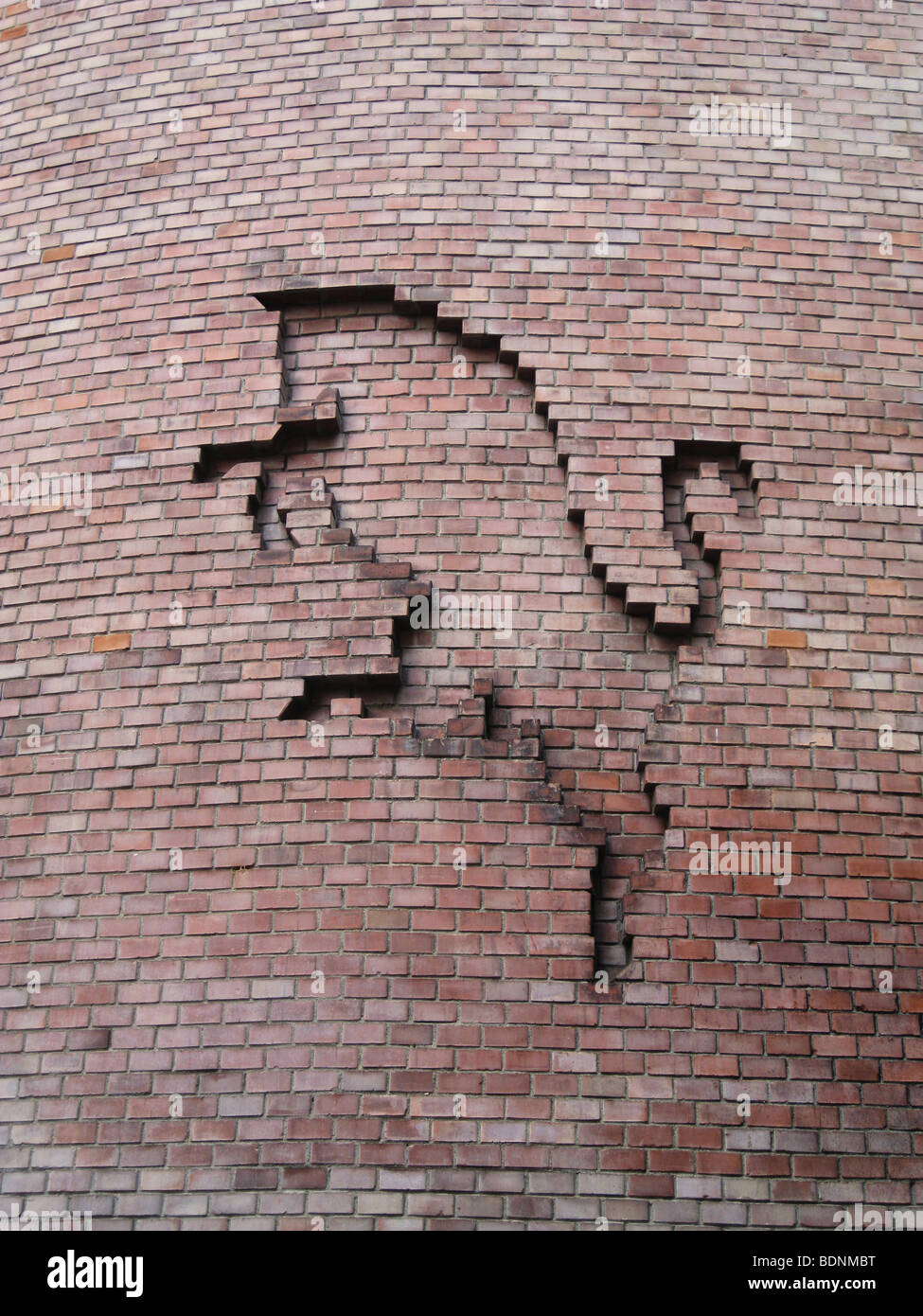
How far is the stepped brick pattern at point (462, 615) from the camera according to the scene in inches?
128

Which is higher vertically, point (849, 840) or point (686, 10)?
point (686, 10)

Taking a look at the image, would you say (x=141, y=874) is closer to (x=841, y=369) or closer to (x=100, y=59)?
(x=841, y=369)

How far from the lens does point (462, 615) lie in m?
3.83

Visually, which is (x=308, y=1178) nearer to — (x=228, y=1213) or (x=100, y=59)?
(x=228, y=1213)

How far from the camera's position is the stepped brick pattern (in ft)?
10.7

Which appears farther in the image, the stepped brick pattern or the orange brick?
the orange brick

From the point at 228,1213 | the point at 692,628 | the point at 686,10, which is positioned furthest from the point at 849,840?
the point at 686,10

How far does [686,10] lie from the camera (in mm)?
4707

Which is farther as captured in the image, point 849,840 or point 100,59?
point 100,59

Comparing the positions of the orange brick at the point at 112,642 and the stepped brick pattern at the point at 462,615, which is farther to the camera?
the orange brick at the point at 112,642

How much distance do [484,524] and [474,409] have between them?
422 millimetres
